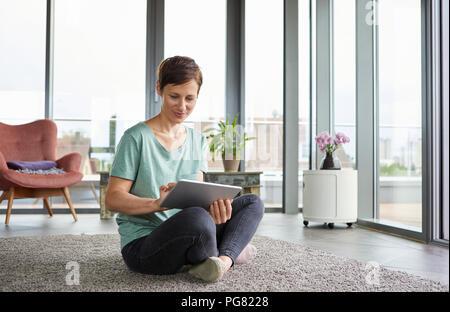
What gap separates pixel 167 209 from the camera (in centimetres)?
146

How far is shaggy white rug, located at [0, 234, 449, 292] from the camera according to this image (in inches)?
57.0

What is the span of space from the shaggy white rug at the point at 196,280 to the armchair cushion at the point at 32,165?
156cm

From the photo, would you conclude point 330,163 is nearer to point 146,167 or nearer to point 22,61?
point 146,167

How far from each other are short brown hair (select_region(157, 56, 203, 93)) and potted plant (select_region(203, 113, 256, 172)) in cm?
273

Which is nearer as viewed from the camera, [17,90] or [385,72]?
[385,72]

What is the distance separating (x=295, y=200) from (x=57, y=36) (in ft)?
10.4

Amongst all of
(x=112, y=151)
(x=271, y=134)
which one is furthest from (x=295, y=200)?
(x=112, y=151)

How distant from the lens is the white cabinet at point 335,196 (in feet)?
10.8

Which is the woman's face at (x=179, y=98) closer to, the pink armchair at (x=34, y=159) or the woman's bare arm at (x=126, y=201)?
the woman's bare arm at (x=126, y=201)

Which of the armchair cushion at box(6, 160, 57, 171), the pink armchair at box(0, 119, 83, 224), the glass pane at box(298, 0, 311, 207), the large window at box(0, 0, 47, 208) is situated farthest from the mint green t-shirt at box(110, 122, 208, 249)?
the large window at box(0, 0, 47, 208)

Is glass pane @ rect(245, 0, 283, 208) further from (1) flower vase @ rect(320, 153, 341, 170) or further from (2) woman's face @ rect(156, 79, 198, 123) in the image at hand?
(2) woman's face @ rect(156, 79, 198, 123)

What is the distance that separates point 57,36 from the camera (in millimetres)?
4742
